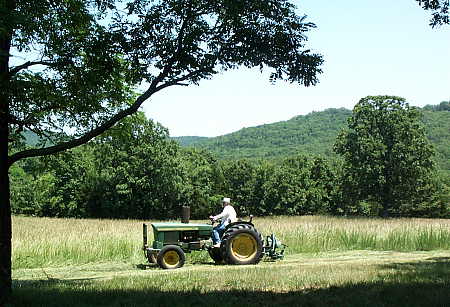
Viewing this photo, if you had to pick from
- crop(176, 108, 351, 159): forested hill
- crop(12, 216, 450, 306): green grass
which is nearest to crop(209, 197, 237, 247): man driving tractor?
crop(12, 216, 450, 306): green grass

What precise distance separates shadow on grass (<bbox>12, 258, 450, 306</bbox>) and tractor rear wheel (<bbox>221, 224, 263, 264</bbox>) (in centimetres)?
515

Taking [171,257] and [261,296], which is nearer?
[261,296]

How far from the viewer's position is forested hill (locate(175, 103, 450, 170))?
95.9 meters

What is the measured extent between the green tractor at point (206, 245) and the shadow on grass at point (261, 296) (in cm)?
465

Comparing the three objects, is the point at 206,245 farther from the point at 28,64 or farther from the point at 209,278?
the point at 28,64

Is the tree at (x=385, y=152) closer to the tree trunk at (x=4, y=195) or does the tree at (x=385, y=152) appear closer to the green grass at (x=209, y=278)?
the green grass at (x=209, y=278)

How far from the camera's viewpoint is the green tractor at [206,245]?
13.1 metres

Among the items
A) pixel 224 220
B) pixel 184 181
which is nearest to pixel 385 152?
pixel 184 181

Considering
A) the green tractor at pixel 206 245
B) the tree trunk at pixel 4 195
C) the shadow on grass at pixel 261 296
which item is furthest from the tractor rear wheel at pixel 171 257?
the tree trunk at pixel 4 195

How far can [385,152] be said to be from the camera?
42.0m

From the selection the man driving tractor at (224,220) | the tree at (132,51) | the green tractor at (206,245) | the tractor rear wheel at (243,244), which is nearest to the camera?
the tree at (132,51)

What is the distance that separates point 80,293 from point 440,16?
7.26 meters

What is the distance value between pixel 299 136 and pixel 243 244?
Answer: 348 feet

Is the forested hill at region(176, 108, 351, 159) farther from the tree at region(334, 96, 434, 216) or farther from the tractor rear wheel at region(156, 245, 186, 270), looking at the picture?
the tractor rear wheel at region(156, 245, 186, 270)
